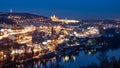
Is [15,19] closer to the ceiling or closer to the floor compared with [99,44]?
closer to the ceiling

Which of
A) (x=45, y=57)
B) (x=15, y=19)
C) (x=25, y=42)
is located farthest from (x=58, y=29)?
(x=45, y=57)

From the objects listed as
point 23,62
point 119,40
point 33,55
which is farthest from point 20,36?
point 119,40

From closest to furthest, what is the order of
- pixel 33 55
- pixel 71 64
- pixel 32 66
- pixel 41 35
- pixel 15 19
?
pixel 32 66 < pixel 71 64 < pixel 33 55 < pixel 15 19 < pixel 41 35

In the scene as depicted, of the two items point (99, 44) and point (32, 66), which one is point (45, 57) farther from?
point (99, 44)

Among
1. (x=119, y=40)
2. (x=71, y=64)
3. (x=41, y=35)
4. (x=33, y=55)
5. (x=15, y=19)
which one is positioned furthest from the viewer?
(x=119, y=40)

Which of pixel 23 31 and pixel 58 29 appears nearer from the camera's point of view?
pixel 23 31

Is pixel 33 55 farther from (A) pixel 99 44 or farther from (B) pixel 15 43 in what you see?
(A) pixel 99 44

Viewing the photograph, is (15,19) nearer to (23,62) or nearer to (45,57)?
(45,57)

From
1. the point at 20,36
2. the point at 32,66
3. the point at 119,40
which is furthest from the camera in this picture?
the point at 119,40

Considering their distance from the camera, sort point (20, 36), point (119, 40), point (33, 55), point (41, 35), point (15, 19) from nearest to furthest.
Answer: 1. point (33, 55)
2. point (20, 36)
3. point (15, 19)
4. point (41, 35)
5. point (119, 40)

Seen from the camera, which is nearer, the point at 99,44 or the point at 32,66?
the point at 32,66
